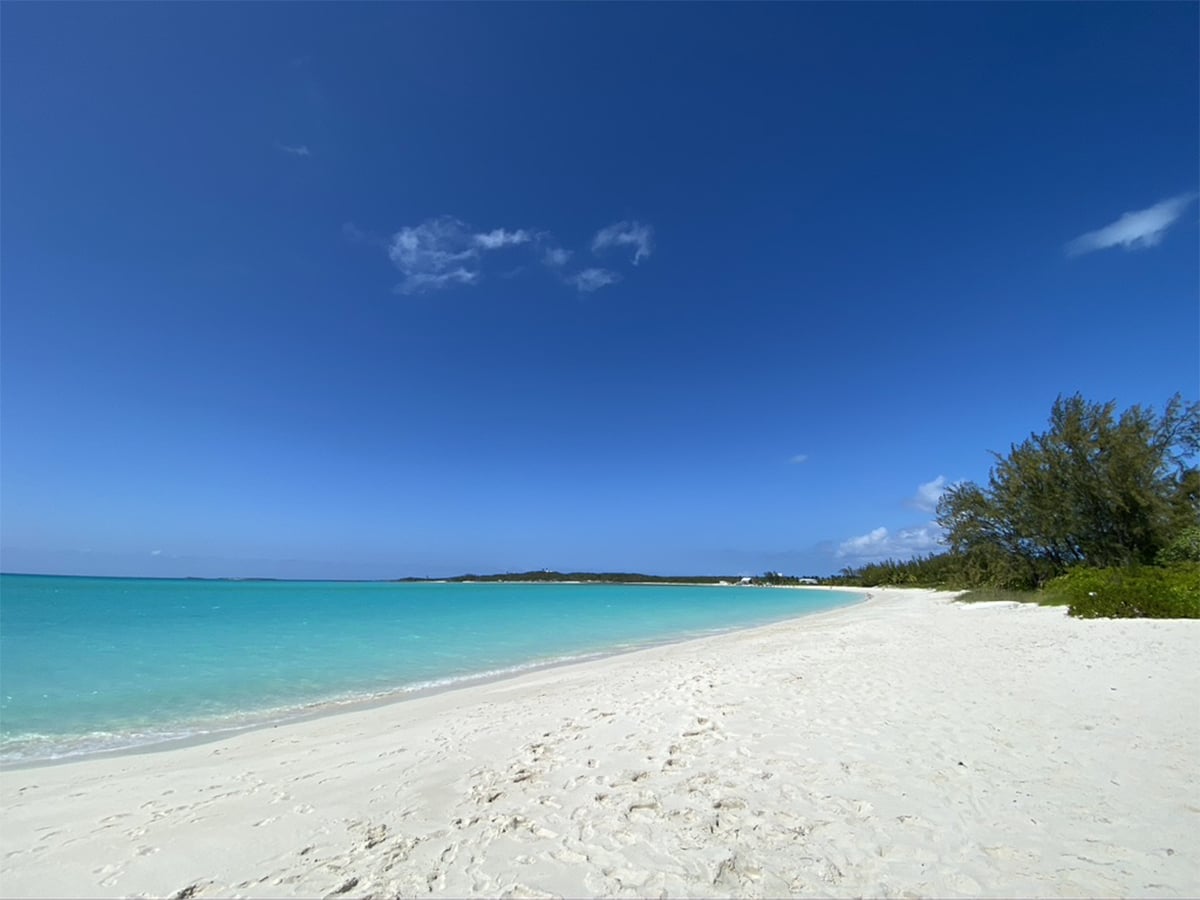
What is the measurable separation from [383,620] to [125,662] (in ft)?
50.3

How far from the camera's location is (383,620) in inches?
1142

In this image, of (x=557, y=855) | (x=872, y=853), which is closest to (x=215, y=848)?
(x=557, y=855)

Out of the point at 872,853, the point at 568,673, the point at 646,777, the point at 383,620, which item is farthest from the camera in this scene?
the point at 383,620

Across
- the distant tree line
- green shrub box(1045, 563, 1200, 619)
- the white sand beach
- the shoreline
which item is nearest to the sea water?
the shoreline

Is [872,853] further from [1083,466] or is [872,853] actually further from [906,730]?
[1083,466]

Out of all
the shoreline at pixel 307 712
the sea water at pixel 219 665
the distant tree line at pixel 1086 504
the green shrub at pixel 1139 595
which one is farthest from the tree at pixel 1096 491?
the shoreline at pixel 307 712

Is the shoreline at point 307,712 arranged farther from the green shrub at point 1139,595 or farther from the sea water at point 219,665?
the green shrub at point 1139,595

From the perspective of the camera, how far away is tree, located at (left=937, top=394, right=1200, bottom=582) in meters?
25.9

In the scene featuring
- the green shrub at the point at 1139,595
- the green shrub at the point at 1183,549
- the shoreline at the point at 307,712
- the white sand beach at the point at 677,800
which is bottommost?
the shoreline at the point at 307,712

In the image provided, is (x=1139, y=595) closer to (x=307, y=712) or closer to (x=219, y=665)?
(x=307, y=712)

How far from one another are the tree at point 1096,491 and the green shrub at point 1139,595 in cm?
1206

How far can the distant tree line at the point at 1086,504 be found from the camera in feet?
84.5

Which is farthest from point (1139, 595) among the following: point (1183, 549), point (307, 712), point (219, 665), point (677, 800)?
point (219, 665)

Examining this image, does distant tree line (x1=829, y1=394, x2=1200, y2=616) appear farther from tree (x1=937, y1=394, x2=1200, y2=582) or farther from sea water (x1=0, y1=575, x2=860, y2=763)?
sea water (x1=0, y1=575, x2=860, y2=763)
